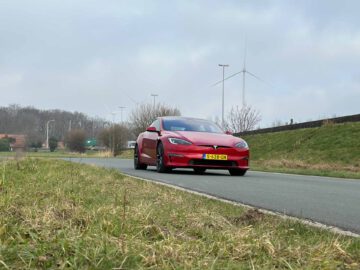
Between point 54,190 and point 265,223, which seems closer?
point 265,223

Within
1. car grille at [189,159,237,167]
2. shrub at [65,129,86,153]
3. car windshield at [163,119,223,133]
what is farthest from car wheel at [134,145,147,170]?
shrub at [65,129,86,153]

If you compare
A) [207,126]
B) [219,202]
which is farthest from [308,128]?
[219,202]

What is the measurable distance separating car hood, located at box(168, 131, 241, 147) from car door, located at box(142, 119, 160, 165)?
83 cm

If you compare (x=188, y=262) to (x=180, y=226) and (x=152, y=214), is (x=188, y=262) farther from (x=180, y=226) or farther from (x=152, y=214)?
(x=152, y=214)

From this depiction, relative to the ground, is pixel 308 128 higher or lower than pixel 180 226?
higher

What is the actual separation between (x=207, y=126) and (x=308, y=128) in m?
19.9

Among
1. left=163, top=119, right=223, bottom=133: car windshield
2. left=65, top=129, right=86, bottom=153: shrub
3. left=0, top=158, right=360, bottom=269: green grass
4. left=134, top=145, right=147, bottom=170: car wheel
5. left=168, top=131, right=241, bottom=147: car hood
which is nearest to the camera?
left=0, top=158, right=360, bottom=269: green grass

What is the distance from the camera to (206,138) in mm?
11570

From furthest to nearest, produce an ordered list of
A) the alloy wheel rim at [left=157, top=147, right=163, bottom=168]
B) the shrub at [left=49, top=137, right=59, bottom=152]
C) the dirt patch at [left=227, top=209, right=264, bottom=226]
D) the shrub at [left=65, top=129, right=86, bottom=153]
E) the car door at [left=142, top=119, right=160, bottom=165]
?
the shrub at [left=49, top=137, right=59, bottom=152] < the shrub at [left=65, top=129, right=86, bottom=153] < the car door at [left=142, top=119, right=160, bottom=165] < the alloy wheel rim at [left=157, top=147, right=163, bottom=168] < the dirt patch at [left=227, top=209, right=264, bottom=226]

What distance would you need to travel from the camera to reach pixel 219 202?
6207 millimetres

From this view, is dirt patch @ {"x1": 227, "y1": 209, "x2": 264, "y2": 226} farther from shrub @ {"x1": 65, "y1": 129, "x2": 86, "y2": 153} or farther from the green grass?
shrub @ {"x1": 65, "y1": 129, "x2": 86, "y2": 153}

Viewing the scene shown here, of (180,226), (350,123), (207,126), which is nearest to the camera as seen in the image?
(180,226)

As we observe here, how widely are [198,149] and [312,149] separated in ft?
53.6

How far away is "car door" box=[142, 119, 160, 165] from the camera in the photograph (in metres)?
12.7
